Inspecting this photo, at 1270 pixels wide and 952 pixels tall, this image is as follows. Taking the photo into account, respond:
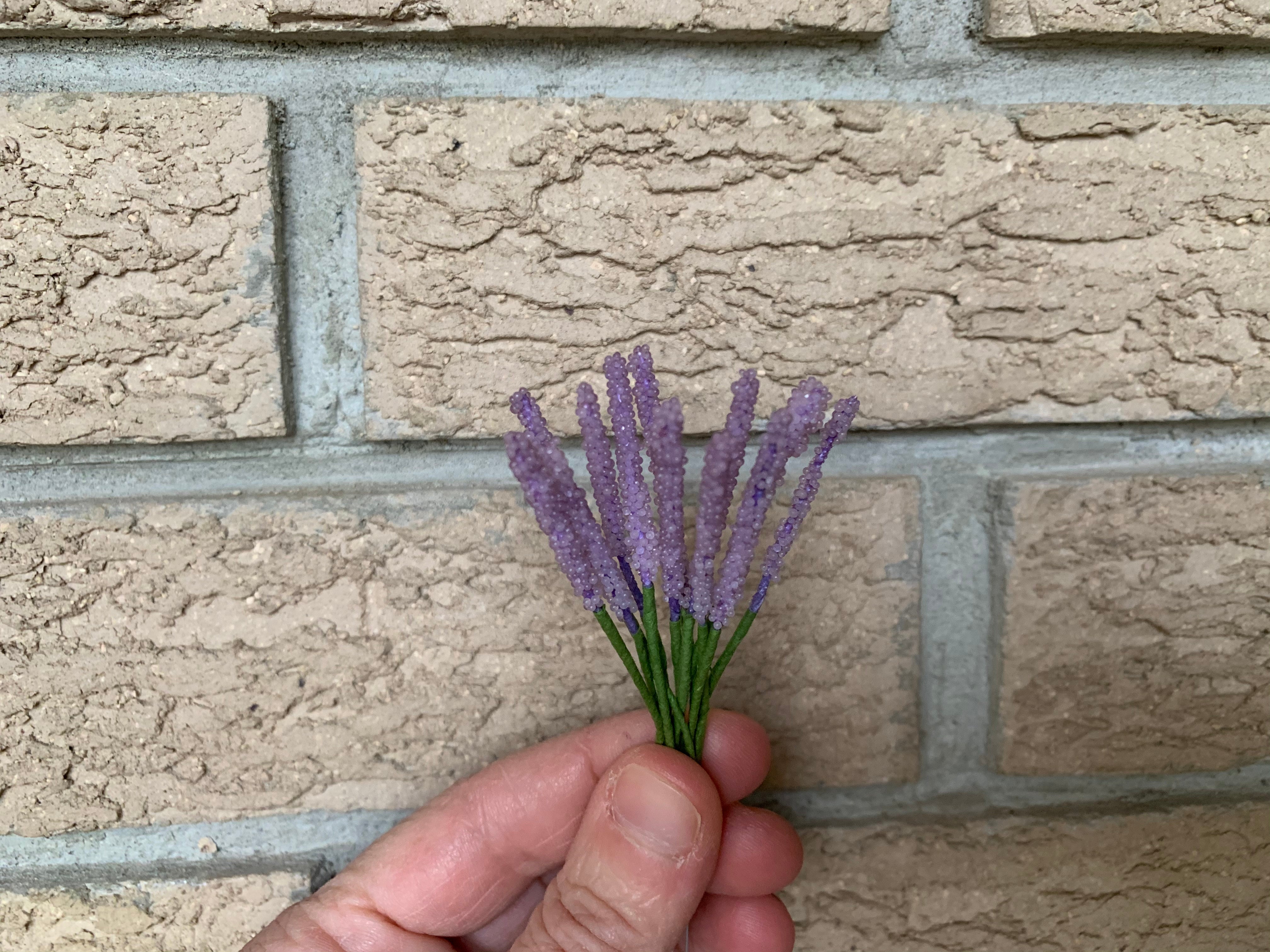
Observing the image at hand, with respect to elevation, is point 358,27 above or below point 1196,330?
above

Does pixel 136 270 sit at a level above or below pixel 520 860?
above

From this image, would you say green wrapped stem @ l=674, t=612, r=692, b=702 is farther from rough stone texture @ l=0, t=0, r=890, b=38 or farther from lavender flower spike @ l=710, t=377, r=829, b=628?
rough stone texture @ l=0, t=0, r=890, b=38

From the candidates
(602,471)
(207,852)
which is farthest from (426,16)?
(207,852)

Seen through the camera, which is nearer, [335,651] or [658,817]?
[658,817]

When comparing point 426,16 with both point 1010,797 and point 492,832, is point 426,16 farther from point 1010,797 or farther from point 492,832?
point 1010,797

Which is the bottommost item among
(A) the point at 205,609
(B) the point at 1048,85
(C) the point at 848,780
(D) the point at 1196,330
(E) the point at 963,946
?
(E) the point at 963,946

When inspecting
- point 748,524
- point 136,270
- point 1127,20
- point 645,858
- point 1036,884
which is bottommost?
point 1036,884

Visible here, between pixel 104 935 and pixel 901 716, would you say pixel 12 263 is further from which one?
pixel 901 716

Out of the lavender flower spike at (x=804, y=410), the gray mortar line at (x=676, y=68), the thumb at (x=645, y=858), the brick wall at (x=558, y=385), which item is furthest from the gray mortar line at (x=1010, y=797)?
the gray mortar line at (x=676, y=68)

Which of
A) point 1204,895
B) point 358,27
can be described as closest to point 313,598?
point 358,27
